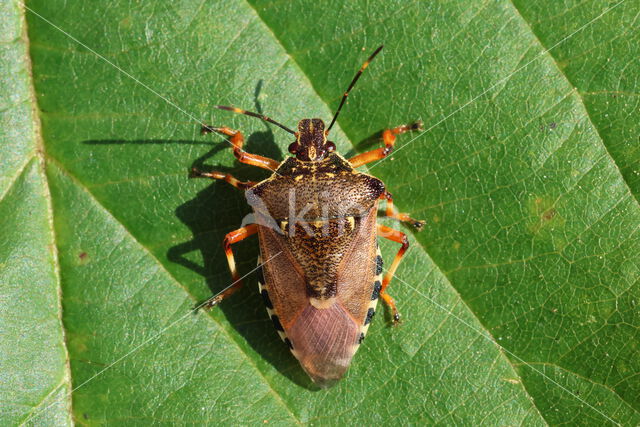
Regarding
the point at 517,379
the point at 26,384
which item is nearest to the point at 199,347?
the point at 26,384

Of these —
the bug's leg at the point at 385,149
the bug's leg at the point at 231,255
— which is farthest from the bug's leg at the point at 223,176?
the bug's leg at the point at 385,149

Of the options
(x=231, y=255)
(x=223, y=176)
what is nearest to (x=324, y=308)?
(x=231, y=255)

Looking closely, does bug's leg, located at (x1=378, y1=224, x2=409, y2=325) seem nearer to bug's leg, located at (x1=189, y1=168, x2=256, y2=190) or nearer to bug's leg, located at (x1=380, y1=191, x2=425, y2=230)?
bug's leg, located at (x1=380, y1=191, x2=425, y2=230)

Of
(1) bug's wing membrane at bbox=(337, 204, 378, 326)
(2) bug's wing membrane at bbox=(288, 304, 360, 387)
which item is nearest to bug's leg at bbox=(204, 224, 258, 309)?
(2) bug's wing membrane at bbox=(288, 304, 360, 387)

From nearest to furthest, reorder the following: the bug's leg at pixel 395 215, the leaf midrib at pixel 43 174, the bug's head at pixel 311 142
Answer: the leaf midrib at pixel 43 174 → the bug's head at pixel 311 142 → the bug's leg at pixel 395 215

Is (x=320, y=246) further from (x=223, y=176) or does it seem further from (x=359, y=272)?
(x=223, y=176)

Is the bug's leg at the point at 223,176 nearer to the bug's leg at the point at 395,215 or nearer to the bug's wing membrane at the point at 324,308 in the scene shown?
the bug's wing membrane at the point at 324,308
